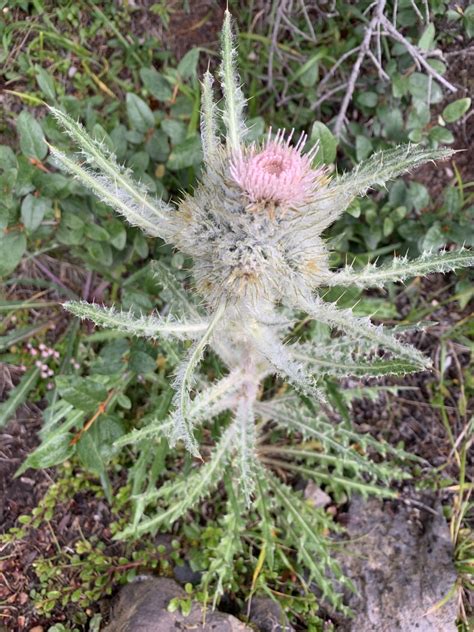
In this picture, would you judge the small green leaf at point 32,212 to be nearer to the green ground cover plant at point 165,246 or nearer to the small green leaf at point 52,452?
the green ground cover plant at point 165,246

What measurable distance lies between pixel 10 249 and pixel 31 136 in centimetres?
53

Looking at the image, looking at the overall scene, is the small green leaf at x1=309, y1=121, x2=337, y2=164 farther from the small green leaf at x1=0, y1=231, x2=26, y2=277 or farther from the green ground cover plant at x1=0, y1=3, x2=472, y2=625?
the small green leaf at x1=0, y1=231, x2=26, y2=277

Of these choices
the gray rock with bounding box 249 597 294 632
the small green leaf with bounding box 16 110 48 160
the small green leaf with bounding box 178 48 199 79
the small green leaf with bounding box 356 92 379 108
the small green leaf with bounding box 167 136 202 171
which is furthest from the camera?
the small green leaf with bounding box 356 92 379 108

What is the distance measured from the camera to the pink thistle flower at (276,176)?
166 cm

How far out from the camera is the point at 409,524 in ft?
9.62

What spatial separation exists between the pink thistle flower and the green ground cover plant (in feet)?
2.08

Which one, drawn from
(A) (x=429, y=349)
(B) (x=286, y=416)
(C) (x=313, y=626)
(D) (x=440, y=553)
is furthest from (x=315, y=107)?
(C) (x=313, y=626)

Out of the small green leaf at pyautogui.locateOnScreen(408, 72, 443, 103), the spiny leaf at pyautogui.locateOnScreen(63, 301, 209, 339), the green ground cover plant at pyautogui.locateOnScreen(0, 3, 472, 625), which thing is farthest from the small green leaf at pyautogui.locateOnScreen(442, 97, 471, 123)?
the spiny leaf at pyautogui.locateOnScreen(63, 301, 209, 339)

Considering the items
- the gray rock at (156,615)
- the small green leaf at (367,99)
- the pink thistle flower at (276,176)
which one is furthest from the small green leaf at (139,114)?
the gray rock at (156,615)

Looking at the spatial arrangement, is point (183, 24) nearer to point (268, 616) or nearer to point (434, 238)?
point (434, 238)

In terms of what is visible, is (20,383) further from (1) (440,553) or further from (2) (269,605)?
(1) (440,553)

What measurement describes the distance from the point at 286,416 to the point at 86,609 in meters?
1.35

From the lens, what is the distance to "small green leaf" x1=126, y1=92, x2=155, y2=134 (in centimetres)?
284

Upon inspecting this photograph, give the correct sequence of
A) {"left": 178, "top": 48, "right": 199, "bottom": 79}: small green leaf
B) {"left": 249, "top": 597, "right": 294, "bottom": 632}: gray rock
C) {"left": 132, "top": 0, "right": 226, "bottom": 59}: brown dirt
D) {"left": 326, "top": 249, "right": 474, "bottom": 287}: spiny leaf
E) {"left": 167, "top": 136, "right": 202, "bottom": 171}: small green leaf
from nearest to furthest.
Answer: {"left": 326, "top": 249, "right": 474, "bottom": 287}: spiny leaf, {"left": 249, "top": 597, "right": 294, "bottom": 632}: gray rock, {"left": 167, "top": 136, "right": 202, "bottom": 171}: small green leaf, {"left": 178, "top": 48, "right": 199, "bottom": 79}: small green leaf, {"left": 132, "top": 0, "right": 226, "bottom": 59}: brown dirt
